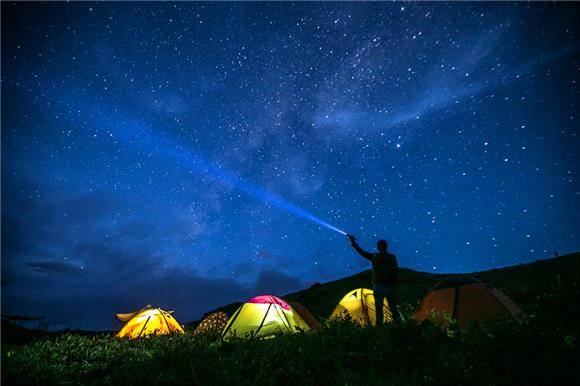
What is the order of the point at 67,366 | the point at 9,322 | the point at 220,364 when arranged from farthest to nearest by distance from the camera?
the point at 9,322 → the point at 67,366 → the point at 220,364

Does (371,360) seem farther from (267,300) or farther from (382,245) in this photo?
(267,300)

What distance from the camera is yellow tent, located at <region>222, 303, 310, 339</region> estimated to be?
10305 mm

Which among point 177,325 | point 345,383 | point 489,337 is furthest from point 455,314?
point 177,325

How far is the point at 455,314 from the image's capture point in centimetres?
898

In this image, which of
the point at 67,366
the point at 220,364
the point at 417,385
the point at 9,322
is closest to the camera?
the point at 417,385

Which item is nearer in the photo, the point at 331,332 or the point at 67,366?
the point at 67,366

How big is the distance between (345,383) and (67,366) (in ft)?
20.3

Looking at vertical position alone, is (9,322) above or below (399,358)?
above

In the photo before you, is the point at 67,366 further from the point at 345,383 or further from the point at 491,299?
the point at 491,299

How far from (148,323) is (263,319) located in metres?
7.52

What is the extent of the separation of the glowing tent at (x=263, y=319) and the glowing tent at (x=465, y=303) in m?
4.74

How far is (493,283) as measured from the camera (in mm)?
29094

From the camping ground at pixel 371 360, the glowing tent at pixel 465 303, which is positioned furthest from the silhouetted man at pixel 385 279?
the camping ground at pixel 371 360

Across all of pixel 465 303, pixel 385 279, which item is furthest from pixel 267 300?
pixel 465 303
